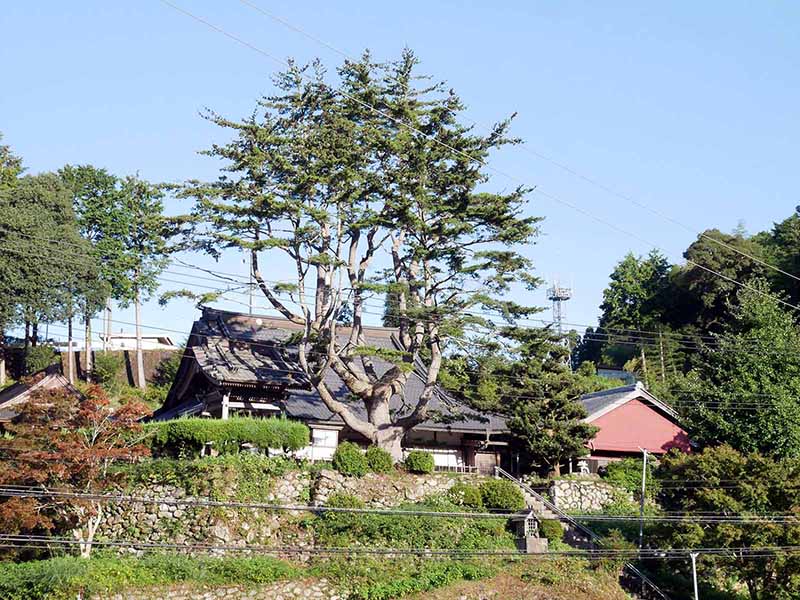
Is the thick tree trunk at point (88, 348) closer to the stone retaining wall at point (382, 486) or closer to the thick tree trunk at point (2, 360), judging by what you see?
the thick tree trunk at point (2, 360)

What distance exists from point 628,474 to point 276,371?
46.4ft

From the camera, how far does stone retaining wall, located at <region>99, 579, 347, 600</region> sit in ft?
80.7

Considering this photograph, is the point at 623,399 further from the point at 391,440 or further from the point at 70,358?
the point at 70,358

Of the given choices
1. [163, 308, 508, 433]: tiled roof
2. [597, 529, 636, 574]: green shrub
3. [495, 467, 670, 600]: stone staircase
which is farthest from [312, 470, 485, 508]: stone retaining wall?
[597, 529, 636, 574]: green shrub

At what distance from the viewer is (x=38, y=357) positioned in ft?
159

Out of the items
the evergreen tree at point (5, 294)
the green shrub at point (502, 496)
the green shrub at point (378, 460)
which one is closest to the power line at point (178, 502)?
the green shrub at point (502, 496)

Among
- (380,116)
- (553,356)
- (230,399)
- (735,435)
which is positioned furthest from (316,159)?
(735,435)

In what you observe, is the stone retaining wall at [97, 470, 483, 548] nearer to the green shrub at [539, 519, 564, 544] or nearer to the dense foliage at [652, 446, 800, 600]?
the green shrub at [539, 519, 564, 544]

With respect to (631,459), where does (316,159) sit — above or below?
above

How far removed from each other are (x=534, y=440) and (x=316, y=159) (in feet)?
43.0

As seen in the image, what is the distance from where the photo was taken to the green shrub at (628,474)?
35688 millimetres

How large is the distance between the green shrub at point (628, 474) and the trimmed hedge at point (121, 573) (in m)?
14.6

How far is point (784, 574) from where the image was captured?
26.3 meters

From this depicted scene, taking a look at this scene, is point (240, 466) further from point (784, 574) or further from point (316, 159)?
point (784, 574)
